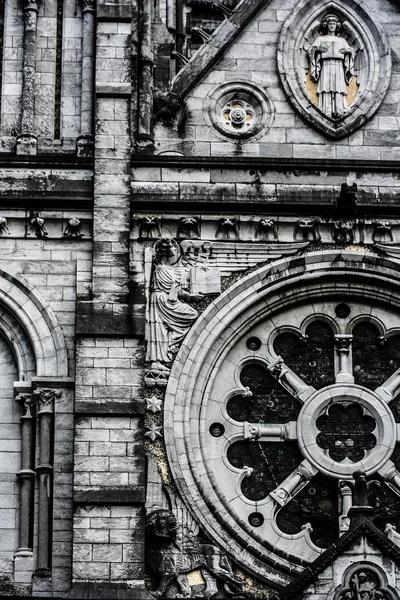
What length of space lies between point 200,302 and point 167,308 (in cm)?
42

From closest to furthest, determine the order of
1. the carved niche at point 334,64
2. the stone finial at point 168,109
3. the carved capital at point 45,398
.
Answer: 1. the carved capital at point 45,398
2. the stone finial at point 168,109
3. the carved niche at point 334,64

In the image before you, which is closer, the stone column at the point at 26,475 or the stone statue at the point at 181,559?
the stone statue at the point at 181,559

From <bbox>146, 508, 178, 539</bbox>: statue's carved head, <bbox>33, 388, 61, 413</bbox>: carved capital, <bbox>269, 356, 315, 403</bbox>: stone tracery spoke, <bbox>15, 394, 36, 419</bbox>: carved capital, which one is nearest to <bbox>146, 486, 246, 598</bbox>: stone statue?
<bbox>146, 508, 178, 539</bbox>: statue's carved head

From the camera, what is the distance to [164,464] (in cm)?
2678

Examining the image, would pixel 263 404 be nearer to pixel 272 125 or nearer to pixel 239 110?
pixel 272 125

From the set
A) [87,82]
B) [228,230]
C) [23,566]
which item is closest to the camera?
[23,566]

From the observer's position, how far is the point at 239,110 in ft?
94.3

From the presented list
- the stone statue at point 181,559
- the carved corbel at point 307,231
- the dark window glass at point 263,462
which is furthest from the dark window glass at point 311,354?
the stone statue at point 181,559

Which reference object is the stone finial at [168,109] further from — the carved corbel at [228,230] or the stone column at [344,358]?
the stone column at [344,358]

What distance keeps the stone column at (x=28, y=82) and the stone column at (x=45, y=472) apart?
11.0 ft

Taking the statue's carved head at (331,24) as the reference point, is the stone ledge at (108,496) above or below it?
below


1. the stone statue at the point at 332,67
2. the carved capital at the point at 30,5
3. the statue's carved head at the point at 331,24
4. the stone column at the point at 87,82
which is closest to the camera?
the stone column at the point at 87,82

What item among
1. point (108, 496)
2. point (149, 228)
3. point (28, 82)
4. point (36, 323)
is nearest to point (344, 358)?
point (149, 228)

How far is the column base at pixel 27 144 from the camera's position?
92.5 ft
